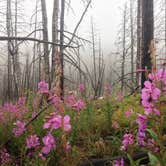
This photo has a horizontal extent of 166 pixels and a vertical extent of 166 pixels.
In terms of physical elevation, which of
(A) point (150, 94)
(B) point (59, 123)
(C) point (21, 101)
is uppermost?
(A) point (150, 94)

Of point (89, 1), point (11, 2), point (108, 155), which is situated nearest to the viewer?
point (108, 155)

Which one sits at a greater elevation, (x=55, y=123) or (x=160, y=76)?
(x=160, y=76)

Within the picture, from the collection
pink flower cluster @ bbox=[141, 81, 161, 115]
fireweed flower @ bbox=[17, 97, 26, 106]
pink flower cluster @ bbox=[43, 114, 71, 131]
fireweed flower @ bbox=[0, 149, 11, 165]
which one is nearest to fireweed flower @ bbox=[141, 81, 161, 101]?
pink flower cluster @ bbox=[141, 81, 161, 115]

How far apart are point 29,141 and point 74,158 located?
21.5 inches

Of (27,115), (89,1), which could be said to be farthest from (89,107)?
(89,1)

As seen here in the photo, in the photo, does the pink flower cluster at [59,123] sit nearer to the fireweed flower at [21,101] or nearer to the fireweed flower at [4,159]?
the fireweed flower at [4,159]

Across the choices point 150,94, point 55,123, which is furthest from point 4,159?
point 150,94

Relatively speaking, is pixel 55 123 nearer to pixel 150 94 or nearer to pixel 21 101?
pixel 150 94

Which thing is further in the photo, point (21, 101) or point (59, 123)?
point (21, 101)

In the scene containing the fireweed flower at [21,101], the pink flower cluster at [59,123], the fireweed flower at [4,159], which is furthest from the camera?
the fireweed flower at [21,101]

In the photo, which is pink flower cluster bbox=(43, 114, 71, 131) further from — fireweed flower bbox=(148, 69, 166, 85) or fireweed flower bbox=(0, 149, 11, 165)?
fireweed flower bbox=(0, 149, 11, 165)

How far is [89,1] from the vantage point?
9539 millimetres

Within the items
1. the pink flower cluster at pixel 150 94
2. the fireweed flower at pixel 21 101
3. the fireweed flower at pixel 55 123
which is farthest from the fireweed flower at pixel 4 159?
the pink flower cluster at pixel 150 94

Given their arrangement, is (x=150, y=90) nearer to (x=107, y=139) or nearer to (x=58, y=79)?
(x=58, y=79)
